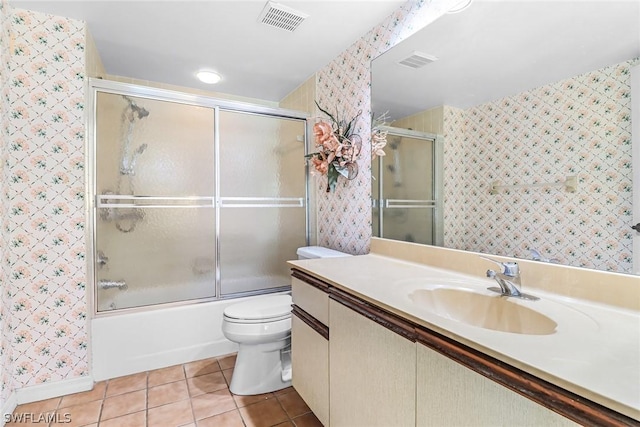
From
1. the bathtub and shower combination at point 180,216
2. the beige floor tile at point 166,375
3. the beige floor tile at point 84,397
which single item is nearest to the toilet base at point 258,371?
the beige floor tile at point 166,375

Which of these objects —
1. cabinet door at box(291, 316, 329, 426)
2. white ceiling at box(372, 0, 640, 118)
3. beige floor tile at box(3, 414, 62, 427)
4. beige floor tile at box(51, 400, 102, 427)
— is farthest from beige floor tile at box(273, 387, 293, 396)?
white ceiling at box(372, 0, 640, 118)

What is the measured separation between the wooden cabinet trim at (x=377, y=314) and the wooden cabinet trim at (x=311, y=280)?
6 centimetres

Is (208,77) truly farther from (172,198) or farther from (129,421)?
(129,421)

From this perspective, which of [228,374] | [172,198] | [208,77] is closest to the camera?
[228,374]

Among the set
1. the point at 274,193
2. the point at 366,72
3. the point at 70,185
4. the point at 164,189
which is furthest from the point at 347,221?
the point at 70,185

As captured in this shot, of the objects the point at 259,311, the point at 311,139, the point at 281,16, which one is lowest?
the point at 259,311

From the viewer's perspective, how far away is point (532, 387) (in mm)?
578

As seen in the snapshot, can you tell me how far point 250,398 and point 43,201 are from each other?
5.28ft

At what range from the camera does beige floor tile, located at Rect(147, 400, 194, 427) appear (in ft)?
5.07

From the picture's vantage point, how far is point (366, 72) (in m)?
1.99

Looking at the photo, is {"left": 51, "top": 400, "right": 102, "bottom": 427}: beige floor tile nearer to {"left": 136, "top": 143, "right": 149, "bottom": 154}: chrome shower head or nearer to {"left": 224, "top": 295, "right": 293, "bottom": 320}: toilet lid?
{"left": 224, "top": 295, "right": 293, "bottom": 320}: toilet lid

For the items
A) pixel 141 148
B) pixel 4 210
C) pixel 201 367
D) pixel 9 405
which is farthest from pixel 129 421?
pixel 141 148

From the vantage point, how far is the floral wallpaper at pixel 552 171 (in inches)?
37.2

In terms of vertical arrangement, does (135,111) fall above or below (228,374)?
above
